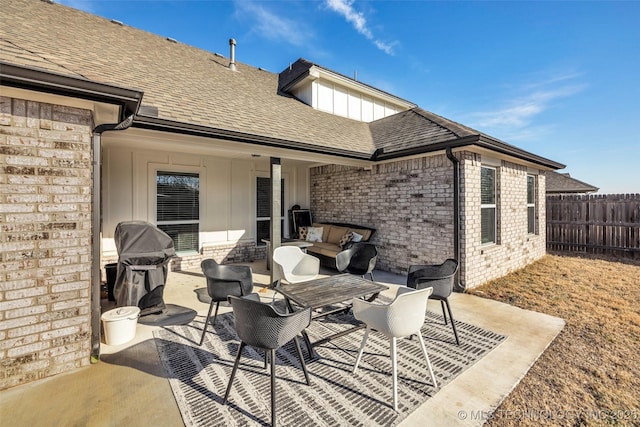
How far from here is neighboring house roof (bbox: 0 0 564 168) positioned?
4.48 m

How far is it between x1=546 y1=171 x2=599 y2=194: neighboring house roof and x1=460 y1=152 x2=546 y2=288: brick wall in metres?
7.64

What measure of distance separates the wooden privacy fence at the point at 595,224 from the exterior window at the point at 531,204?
3241 millimetres

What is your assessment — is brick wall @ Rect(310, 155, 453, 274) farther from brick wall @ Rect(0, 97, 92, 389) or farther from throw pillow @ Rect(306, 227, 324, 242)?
brick wall @ Rect(0, 97, 92, 389)

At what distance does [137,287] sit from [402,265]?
522cm

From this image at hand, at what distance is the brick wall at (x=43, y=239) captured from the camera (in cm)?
238

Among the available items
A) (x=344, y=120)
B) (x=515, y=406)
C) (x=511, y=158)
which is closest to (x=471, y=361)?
(x=515, y=406)

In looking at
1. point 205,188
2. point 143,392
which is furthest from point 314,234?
point 143,392

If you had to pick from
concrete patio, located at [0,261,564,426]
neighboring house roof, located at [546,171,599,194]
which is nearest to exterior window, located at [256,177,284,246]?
concrete patio, located at [0,261,564,426]

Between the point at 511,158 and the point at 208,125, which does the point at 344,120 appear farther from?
the point at 208,125

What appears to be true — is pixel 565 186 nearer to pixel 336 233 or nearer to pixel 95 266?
pixel 336 233

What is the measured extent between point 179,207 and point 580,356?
775cm

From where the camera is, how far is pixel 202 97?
5617 mm

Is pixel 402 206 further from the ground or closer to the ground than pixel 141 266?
further from the ground

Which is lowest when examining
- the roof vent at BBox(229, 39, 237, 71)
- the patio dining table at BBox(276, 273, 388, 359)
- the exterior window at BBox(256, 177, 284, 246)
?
the patio dining table at BBox(276, 273, 388, 359)
